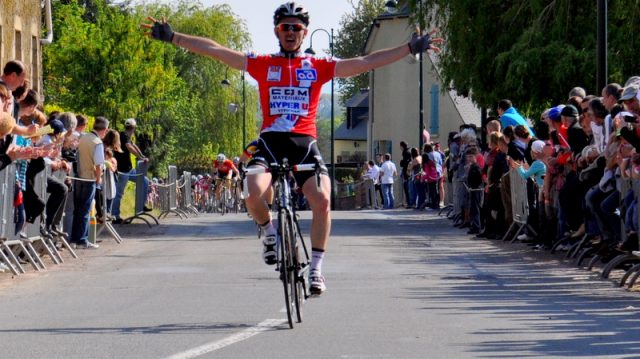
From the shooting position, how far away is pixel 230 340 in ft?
33.8

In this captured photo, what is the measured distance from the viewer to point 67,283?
1593cm

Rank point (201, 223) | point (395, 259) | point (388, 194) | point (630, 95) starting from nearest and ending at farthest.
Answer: point (630, 95) → point (395, 259) → point (201, 223) → point (388, 194)

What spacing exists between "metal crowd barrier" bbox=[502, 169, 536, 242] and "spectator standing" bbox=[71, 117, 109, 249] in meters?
6.01

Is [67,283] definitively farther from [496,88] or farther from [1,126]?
[496,88]

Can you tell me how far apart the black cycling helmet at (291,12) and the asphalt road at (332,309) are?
226 cm

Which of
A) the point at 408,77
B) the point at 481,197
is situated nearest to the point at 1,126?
the point at 481,197

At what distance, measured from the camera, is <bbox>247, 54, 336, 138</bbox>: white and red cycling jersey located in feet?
39.7

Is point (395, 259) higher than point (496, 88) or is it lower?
lower

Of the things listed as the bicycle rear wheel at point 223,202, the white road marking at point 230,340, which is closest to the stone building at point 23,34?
the bicycle rear wheel at point 223,202

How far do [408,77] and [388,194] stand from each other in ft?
112

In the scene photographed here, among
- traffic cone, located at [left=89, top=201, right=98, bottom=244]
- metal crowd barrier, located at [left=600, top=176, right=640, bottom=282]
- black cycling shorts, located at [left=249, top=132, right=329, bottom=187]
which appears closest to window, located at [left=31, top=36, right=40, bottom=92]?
traffic cone, located at [left=89, top=201, right=98, bottom=244]

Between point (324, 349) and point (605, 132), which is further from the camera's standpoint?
point (605, 132)

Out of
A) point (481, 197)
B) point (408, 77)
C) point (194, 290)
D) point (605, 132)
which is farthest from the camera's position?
point (408, 77)

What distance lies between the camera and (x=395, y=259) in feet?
63.7
